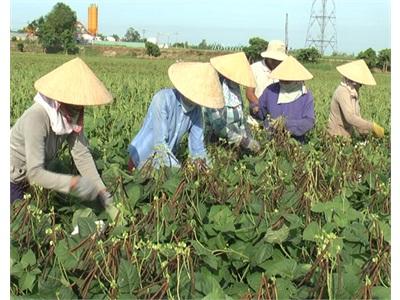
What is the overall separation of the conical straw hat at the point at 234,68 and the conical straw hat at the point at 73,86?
141 centimetres

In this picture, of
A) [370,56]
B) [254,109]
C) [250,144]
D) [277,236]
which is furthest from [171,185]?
[370,56]

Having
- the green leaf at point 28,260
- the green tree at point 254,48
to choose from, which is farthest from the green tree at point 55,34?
the green leaf at point 28,260

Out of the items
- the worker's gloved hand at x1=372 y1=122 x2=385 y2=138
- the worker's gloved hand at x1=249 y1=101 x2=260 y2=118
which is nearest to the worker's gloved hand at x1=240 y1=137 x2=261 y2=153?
the worker's gloved hand at x1=249 y1=101 x2=260 y2=118

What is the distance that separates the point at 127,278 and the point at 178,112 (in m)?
1.51

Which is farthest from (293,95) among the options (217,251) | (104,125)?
(217,251)

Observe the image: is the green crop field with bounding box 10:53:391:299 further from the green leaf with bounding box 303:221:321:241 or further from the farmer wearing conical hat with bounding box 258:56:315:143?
the farmer wearing conical hat with bounding box 258:56:315:143

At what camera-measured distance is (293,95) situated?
4.53m

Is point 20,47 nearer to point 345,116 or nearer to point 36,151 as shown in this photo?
point 345,116

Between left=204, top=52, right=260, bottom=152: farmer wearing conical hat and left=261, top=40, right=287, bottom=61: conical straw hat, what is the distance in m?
1.03

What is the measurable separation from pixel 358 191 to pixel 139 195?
1.09 m

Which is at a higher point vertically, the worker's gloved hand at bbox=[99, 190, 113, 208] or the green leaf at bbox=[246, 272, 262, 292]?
the worker's gloved hand at bbox=[99, 190, 113, 208]

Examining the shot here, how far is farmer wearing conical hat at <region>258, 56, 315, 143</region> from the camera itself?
173 inches

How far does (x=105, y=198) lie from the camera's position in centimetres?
256

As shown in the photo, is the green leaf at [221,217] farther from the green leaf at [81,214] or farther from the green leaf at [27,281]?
the green leaf at [27,281]
